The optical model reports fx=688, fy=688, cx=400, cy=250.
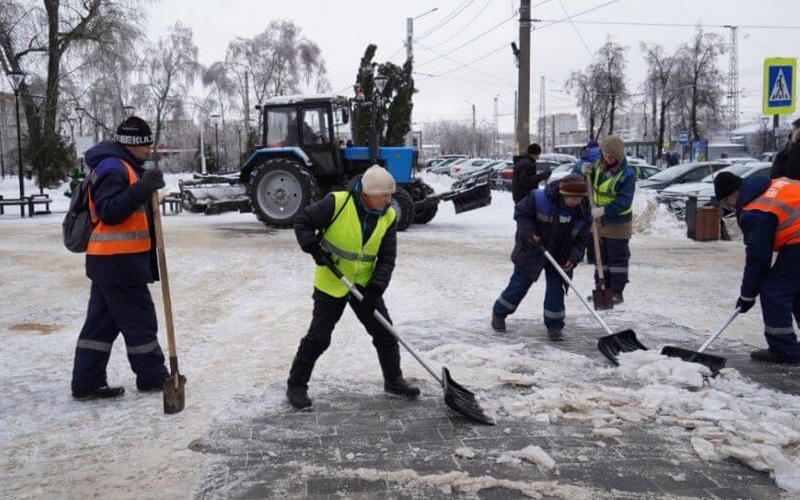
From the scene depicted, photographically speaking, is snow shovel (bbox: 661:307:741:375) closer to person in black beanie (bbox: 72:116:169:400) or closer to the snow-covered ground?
the snow-covered ground

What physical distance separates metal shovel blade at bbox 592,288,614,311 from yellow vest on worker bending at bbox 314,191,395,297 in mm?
3052

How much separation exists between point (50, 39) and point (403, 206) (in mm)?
20937

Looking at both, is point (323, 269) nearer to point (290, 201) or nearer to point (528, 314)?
point (528, 314)

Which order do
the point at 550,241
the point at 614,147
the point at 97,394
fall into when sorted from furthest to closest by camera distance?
the point at 614,147
the point at 550,241
the point at 97,394

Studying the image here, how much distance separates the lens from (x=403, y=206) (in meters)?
13.6

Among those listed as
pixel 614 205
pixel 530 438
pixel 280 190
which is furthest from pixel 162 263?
pixel 280 190

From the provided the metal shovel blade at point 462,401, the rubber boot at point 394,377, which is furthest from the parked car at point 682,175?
the metal shovel blade at point 462,401

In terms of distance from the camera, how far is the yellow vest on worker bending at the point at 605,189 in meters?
7.40

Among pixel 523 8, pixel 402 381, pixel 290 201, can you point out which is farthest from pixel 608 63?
pixel 402 381

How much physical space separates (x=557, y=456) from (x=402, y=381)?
1310 millimetres

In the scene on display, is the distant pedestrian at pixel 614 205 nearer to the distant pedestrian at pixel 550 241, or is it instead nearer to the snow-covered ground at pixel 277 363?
the snow-covered ground at pixel 277 363

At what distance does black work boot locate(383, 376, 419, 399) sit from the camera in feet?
15.2

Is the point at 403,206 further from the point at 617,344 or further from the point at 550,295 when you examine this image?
the point at 617,344

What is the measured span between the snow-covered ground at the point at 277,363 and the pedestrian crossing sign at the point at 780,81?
8.15 ft
